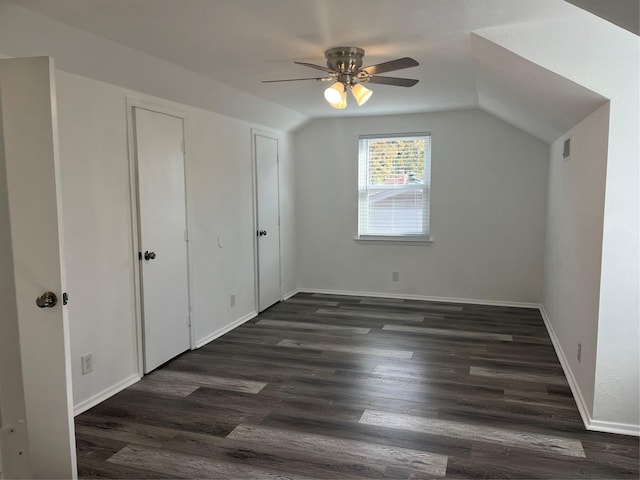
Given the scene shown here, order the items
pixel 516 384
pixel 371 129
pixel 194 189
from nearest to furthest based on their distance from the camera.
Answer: pixel 516 384 < pixel 194 189 < pixel 371 129

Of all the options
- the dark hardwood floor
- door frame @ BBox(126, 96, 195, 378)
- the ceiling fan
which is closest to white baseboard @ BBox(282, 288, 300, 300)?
the dark hardwood floor

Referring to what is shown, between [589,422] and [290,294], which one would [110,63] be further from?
[290,294]

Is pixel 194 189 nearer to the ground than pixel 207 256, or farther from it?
farther from it

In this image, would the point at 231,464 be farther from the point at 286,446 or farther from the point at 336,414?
the point at 336,414

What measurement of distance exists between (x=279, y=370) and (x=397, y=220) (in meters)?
3.05

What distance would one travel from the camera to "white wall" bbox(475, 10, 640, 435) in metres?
2.62

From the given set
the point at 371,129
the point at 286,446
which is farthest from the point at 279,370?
the point at 371,129

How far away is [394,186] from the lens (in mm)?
6215

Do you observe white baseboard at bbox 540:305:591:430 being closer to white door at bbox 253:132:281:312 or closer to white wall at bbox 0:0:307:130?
white door at bbox 253:132:281:312

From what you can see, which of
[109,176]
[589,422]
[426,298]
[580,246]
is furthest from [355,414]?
[426,298]

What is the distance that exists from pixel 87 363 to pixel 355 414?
1794mm

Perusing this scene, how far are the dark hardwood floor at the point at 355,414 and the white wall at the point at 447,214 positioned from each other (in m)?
1.29

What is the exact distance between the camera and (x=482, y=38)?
287 centimetres

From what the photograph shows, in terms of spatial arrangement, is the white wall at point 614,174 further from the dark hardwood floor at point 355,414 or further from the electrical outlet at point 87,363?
the electrical outlet at point 87,363
